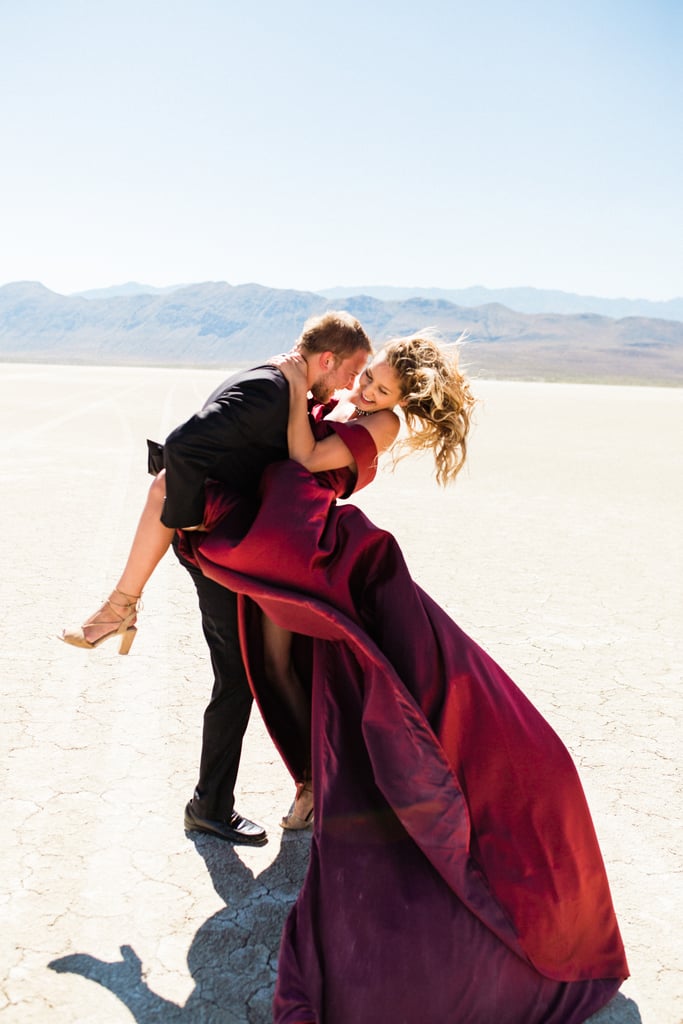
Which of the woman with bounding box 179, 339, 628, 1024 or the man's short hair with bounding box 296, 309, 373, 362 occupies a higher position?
the man's short hair with bounding box 296, 309, 373, 362

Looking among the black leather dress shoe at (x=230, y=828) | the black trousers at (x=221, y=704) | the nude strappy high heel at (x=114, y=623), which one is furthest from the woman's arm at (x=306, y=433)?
the black leather dress shoe at (x=230, y=828)

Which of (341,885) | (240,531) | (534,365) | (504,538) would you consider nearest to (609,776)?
(341,885)

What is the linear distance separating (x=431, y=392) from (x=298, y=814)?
1485 millimetres

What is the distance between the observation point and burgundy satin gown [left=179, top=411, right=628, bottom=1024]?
2.18m

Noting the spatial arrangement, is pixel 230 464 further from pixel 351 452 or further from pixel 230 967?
pixel 230 967

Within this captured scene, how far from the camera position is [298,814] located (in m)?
3.14

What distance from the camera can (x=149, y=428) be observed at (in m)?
16.7

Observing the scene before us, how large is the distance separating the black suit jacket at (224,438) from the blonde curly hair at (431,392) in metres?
0.35

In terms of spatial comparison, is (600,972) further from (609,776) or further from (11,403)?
(11,403)

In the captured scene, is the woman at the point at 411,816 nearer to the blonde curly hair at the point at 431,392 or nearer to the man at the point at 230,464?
the man at the point at 230,464

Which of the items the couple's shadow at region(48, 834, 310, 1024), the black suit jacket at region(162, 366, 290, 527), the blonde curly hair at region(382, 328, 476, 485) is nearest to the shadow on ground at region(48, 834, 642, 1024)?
the couple's shadow at region(48, 834, 310, 1024)

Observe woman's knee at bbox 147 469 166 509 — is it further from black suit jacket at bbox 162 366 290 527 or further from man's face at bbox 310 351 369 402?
man's face at bbox 310 351 369 402

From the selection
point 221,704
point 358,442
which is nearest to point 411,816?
point 221,704

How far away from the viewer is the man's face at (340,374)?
110 inches
